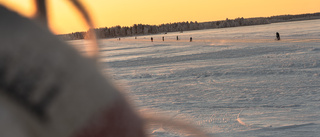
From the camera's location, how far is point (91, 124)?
30cm

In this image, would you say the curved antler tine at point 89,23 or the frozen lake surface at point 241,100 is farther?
the frozen lake surface at point 241,100

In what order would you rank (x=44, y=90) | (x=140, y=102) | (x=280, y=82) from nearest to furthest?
(x=44, y=90) < (x=140, y=102) < (x=280, y=82)

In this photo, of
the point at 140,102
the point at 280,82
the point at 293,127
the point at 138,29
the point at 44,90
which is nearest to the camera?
the point at 44,90

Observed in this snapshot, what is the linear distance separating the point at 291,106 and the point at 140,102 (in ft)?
10.4

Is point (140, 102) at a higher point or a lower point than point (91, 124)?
lower

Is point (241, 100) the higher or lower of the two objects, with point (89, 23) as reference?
lower

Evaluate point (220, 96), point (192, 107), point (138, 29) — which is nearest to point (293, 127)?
point (192, 107)

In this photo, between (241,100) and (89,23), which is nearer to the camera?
(89,23)

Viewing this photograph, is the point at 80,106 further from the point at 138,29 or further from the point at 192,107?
the point at 138,29

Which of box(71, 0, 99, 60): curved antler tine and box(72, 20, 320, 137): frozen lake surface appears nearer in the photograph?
box(71, 0, 99, 60): curved antler tine

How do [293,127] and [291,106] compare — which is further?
[291,106]

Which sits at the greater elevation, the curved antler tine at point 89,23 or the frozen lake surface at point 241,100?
the curved antler tine at point 89,23

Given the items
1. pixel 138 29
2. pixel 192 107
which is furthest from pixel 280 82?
pixel 138 29

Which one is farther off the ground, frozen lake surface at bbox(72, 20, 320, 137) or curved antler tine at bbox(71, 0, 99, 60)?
curved antler tine at bbox(71, 0, 99, 60)
